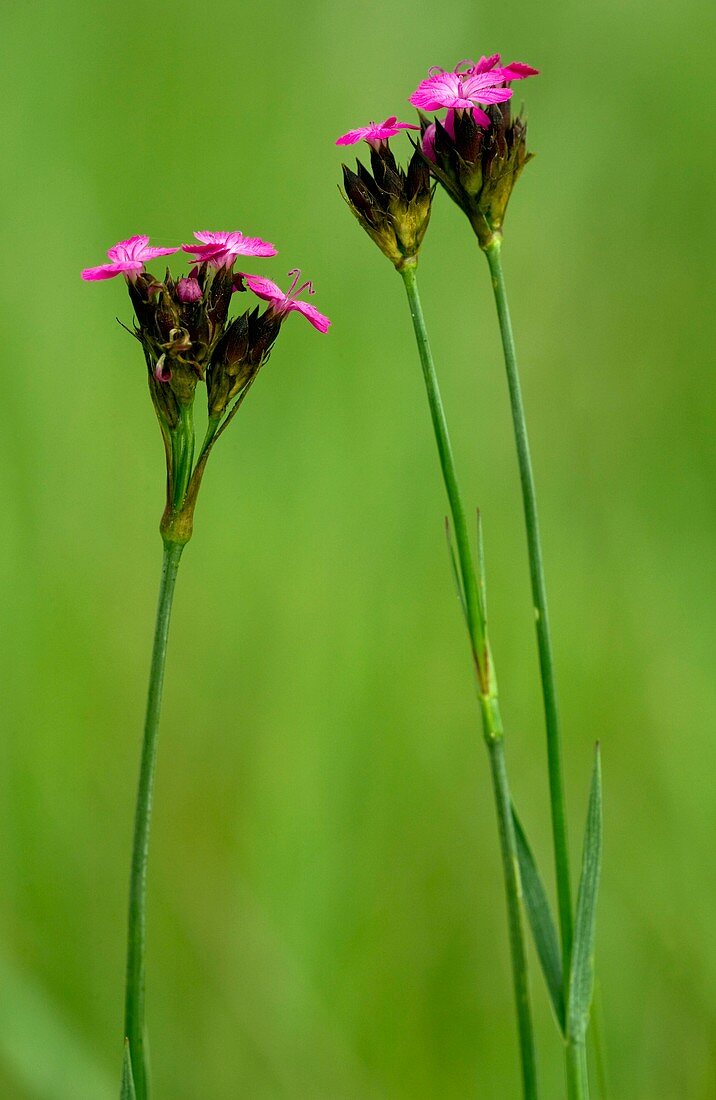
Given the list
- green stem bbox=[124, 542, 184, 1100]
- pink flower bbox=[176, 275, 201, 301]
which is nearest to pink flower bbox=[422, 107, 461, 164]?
pink flower bbox=[176, 275, 201, 301]

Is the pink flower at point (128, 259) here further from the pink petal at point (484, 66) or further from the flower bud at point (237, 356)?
the pink petal at point (484, 66)

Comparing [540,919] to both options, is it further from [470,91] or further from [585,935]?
[470,91]

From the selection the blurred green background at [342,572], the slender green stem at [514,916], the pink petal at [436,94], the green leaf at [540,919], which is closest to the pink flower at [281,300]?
the pink petal at [436,94]

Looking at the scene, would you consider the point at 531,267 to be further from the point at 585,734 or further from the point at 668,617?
the point at 585,734

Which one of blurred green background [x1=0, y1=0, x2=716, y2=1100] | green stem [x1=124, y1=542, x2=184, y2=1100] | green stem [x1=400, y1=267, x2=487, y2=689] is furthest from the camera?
blurred green background [x1=0, y1=0, x2=716, y2=1100]

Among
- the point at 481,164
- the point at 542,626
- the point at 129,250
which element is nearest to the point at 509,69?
the point at 481,164

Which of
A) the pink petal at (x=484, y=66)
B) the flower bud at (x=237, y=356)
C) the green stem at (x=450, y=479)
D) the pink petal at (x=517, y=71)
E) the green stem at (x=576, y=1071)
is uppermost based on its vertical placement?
the pink petal at (x=484, y=66)

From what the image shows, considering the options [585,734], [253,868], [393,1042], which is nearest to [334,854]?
[253,868]

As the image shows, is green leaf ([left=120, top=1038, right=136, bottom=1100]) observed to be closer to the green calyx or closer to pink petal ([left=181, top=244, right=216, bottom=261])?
the green calyx
